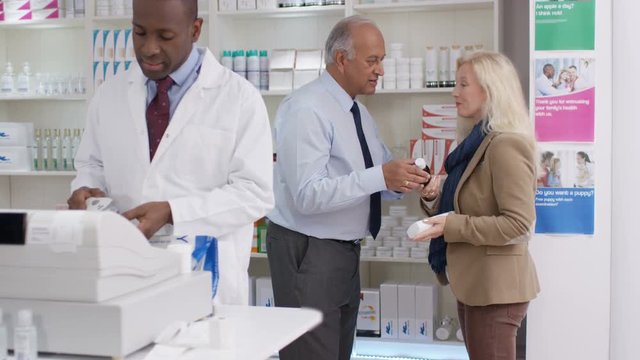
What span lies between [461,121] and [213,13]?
81.5 inches

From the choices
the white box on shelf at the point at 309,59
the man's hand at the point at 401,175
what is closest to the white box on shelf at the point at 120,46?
the white box on shelf at the point at 309,59

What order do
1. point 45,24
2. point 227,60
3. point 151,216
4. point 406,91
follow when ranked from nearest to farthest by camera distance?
point 151,216 → point 406,91 → point 227,60 → point 45,24

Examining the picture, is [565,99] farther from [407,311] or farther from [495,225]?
[407,311]

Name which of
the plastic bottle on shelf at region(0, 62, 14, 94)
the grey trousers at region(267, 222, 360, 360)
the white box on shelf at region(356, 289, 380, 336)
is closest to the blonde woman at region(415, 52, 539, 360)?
the grey trousers at region(267, 222, 360, 360)

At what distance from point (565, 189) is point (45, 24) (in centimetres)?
346

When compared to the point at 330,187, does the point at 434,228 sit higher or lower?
lower

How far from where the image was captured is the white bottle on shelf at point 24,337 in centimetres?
156

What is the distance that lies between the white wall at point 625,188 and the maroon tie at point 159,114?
205 centimetres

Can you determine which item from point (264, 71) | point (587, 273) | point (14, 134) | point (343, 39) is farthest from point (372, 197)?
point (14, 134)

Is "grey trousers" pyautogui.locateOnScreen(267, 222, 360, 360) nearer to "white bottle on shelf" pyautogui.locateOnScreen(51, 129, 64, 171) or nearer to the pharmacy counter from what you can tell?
the pharmacy counter

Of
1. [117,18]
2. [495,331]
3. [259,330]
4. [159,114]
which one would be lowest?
[495,331]

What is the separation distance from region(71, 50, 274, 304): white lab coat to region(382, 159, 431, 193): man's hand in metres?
0.80

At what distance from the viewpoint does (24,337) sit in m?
1.56

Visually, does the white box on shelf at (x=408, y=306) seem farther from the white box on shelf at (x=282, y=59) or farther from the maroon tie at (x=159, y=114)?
the maroon tie at (x=159, y=114)
